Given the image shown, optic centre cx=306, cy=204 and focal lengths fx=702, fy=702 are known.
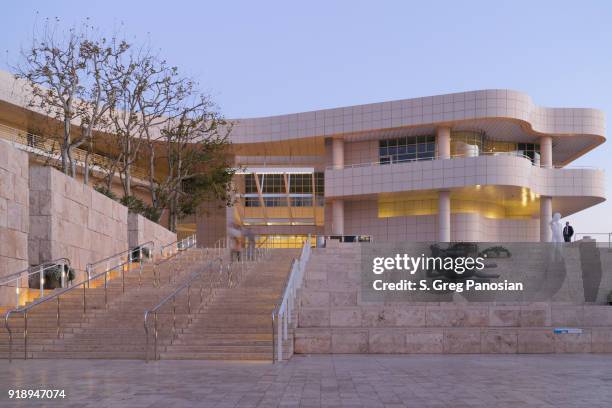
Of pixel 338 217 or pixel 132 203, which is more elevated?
pixel 132 203

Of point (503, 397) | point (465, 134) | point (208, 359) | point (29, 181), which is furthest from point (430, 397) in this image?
point (465, 134)

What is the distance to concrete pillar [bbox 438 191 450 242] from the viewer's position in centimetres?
4731

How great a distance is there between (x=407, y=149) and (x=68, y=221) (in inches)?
1288

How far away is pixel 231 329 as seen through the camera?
1638 centimetres

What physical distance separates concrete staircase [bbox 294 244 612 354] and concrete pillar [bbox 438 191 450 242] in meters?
28.3

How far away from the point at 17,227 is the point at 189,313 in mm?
6098

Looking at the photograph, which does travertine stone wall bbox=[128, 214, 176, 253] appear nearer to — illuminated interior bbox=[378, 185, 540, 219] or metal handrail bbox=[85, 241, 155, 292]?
metal handrail bbox=[85, 241, 155, 292]

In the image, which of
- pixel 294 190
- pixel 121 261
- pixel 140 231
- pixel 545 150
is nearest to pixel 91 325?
pixel 121 261

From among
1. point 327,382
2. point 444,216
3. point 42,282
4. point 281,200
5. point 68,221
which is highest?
point 281,200

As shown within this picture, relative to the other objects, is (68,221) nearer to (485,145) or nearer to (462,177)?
(462,177)

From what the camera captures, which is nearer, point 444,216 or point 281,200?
point 444,216

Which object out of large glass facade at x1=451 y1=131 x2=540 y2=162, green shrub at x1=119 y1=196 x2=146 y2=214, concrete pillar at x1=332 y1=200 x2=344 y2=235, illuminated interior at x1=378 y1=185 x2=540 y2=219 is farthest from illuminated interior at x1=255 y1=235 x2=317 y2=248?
green shrub at x1=119 y1=196 x2=146 y2=214

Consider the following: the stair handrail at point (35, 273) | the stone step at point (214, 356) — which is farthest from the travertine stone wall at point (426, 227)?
the stone step at point (214, 356)

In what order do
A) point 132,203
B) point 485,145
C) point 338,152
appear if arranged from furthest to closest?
point 338,152 < point 485,145 < point 132,203
